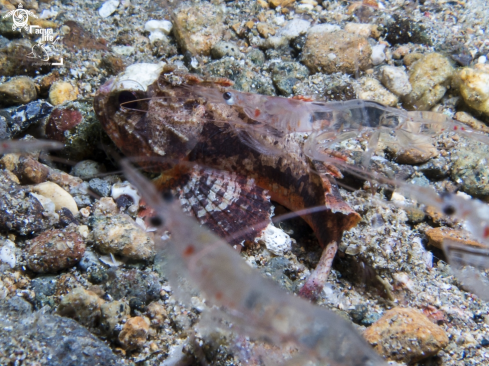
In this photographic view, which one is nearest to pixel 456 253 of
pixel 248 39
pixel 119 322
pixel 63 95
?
pixel 119 322

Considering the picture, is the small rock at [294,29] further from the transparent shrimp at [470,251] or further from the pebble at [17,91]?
the pebble at [17,91]

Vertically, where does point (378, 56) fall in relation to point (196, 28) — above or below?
below

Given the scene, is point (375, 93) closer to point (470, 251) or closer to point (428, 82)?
point (428, 82)

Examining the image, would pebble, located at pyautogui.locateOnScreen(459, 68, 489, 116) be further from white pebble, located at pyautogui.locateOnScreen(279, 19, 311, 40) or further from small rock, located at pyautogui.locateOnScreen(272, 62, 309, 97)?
white pebble, located at pyautogui.locateOnScreen(279, 19, 311, 40)

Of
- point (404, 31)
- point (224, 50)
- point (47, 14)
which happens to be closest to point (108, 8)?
point (47, 14)

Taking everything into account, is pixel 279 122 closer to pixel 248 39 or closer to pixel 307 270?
pixel 307 270

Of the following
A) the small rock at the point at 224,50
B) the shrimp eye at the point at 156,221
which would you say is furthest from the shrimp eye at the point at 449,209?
the small rock at the point at 224,50
